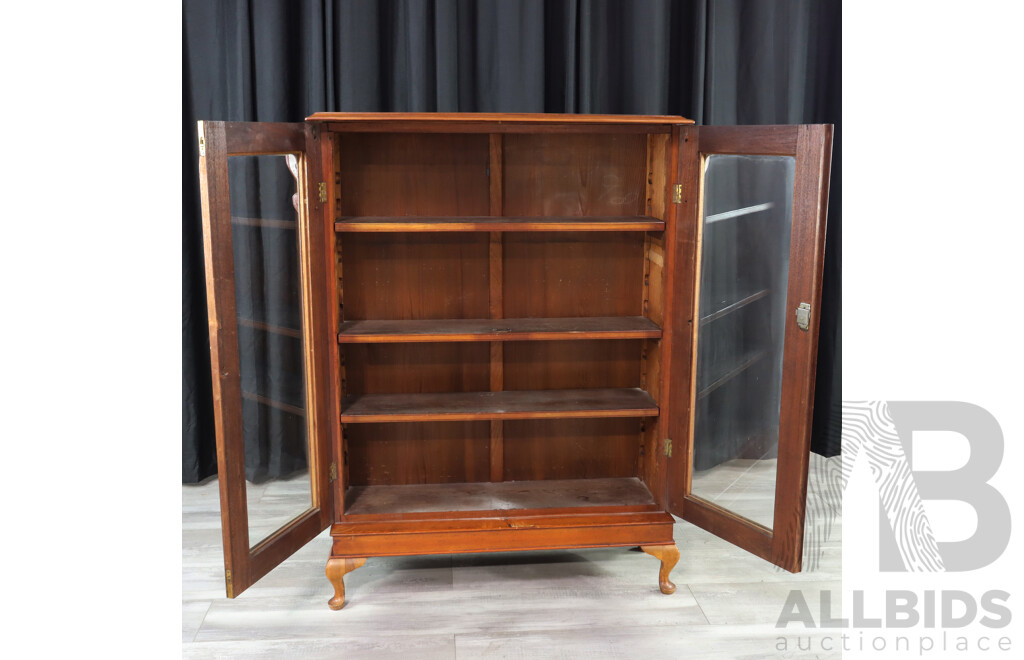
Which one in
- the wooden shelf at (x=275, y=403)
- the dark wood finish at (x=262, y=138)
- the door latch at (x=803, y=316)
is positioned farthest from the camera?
the wooden shelf at (x=275, y=403)

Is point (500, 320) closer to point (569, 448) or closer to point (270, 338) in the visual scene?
point (569, 448)

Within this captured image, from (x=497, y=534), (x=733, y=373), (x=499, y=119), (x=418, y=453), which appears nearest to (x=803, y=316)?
(x=733, y=373)

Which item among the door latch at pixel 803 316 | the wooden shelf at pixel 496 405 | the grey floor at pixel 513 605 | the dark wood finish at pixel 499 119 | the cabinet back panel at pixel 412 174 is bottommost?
the grey floor at pixel 513 605

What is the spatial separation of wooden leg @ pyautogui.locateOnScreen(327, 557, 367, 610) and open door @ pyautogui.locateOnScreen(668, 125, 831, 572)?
3.44 ft

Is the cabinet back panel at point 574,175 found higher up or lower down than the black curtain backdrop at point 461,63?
lower down

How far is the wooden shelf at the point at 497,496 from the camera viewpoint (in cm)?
288

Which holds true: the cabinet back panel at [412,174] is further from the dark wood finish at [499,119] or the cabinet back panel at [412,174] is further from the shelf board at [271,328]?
the shelf board at [271,328]

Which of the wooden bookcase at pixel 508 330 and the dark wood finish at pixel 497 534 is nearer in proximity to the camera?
the wooden bookcase at pixel 508 330

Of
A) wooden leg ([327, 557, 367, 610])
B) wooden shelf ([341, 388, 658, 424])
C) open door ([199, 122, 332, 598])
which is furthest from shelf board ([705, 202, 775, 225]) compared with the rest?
wooden leg ([327, 557, 367, 610])

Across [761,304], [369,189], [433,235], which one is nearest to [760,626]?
[761,304]

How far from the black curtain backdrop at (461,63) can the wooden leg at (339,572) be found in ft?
3.87

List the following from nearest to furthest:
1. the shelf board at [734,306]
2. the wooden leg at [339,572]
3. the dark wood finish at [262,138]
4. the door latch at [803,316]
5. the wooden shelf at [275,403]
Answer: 1. the dark wood finish at [262,138]
2. the door latch at [803,316]
3. the wooden shelf at [275,403]
4. the shelf board at [734,306]
5. the wooden leg at [339,572]

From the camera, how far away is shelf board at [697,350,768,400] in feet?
8.54

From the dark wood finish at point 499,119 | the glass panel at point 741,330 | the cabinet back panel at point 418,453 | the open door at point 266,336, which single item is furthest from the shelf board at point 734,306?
the open door at point 266,336
